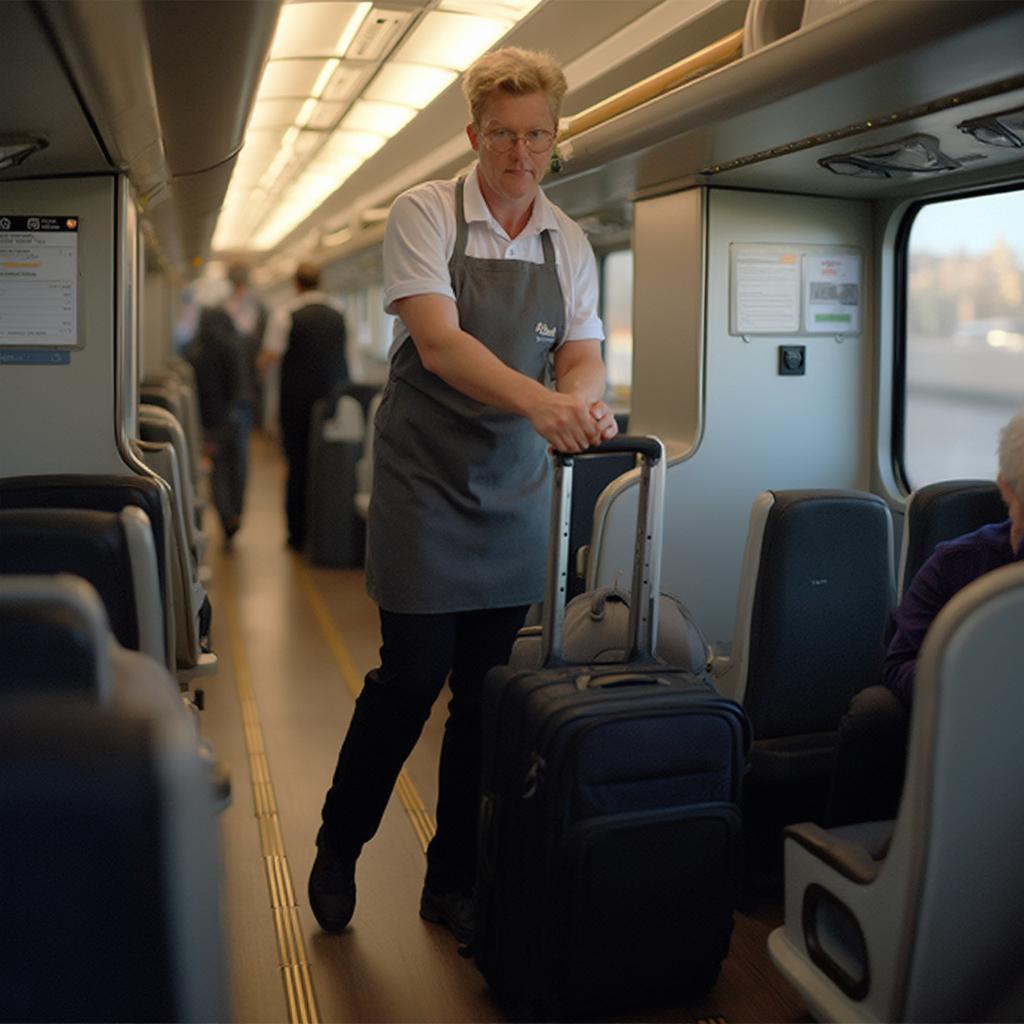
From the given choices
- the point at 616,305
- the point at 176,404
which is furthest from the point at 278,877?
the point at 616,305

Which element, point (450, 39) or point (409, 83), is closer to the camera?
point (450, 39)

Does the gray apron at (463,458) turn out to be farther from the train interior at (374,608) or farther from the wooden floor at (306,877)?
the wooden floor at (306,877)

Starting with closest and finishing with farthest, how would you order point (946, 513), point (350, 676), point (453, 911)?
point (453, 911), point (946, 513), point (350, 676)

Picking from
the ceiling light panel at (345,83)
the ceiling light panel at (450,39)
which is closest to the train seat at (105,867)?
the ceiling light panel at (450,39)

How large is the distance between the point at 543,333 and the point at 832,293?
257cm

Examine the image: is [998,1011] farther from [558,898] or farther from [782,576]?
[782,576]

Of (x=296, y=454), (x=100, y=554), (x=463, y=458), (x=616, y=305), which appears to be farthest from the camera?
(x=296, y=454)

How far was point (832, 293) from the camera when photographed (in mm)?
5152

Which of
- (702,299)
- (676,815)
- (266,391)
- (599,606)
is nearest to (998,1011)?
(676,815)

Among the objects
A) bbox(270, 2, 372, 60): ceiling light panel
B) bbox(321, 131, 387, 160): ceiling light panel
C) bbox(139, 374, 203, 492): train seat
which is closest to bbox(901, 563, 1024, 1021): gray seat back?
bbox(270, 2, 372, 60): ceiling light panel

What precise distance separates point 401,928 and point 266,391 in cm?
1844

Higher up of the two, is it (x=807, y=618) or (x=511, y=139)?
(x=511, y=139)

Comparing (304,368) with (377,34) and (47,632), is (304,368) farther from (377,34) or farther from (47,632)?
(47,632)

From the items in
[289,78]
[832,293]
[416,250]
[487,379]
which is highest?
[289,78]
